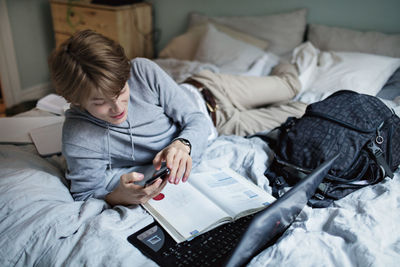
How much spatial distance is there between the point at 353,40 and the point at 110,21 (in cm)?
175

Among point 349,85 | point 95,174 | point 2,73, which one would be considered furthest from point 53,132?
point 2,73

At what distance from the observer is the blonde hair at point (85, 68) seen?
755 millimetres

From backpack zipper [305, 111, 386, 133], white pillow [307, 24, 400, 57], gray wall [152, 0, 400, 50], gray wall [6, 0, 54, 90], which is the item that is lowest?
gray wall [6, 0, 54, 90]

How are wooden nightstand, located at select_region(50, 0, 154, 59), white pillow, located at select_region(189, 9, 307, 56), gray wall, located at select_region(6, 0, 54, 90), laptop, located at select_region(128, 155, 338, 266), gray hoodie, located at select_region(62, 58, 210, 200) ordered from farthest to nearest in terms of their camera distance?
gray wall, located at select_region(6, 0, 54, 90) → wooden nightstand, located at select_region(50, 0, 154, 59) → white pillow, located at select_region(189, 9, 307, 56) → gray hoodie, located at select_region(62, 58, 210, 200) → laptop, located at select_region(128, 155, 338, 266)

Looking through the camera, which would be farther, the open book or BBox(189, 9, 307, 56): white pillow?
BBox(189, 9, 307, 56): white pillow

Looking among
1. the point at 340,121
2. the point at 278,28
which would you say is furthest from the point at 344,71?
the point at 340,121

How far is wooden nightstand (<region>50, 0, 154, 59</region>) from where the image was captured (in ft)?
7.94

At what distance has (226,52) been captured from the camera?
210 centimetres

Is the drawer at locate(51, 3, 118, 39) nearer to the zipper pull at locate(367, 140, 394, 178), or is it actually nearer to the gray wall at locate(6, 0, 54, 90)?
the gray wall at locate(6, 0, 54, 90)

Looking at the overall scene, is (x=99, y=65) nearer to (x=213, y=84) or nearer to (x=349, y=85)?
(x=213, y=84)

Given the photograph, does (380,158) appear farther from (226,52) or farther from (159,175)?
(226,52)

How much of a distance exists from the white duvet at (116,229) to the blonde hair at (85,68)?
0.31 meters

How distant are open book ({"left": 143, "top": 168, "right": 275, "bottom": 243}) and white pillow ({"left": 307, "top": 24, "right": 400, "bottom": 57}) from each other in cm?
143

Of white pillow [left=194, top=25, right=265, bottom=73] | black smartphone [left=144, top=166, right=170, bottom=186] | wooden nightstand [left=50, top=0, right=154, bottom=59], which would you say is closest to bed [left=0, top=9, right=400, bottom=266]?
black smartphone [left=144, top=166, right=170, bottom=186]
